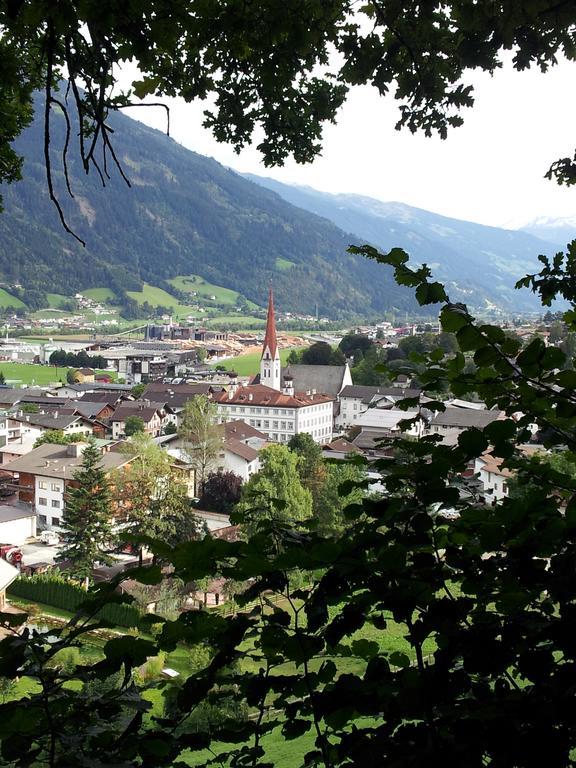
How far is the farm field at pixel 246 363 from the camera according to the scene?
2927 inches

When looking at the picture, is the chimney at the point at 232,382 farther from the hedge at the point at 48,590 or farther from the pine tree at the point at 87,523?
the hedge at the point at 48,590

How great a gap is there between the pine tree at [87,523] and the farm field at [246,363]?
49615 mm

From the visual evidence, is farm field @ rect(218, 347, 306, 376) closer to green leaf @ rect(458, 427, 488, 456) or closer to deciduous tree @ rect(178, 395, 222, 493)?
deciduous tree @ rect(178, 395, 222, 493)

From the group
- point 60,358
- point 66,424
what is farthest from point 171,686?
point 60,358

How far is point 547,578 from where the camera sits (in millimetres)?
1220

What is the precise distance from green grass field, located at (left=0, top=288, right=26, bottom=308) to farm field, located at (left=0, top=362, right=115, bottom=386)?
173 feet

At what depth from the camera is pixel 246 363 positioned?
81500mm

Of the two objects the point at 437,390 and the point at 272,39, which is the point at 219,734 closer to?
the point at 437,390

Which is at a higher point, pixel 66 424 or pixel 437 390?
pixel 437 390

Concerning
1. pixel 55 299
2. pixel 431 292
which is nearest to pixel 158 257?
pixel 55 299

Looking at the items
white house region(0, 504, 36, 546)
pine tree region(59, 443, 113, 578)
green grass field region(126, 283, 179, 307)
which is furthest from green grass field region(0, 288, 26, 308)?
pine tree region(59, 443, 113, 578)

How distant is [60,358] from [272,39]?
8002 cm

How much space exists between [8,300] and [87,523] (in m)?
124

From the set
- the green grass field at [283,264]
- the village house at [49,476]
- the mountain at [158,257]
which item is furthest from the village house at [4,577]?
the green grass field at [283,264]
